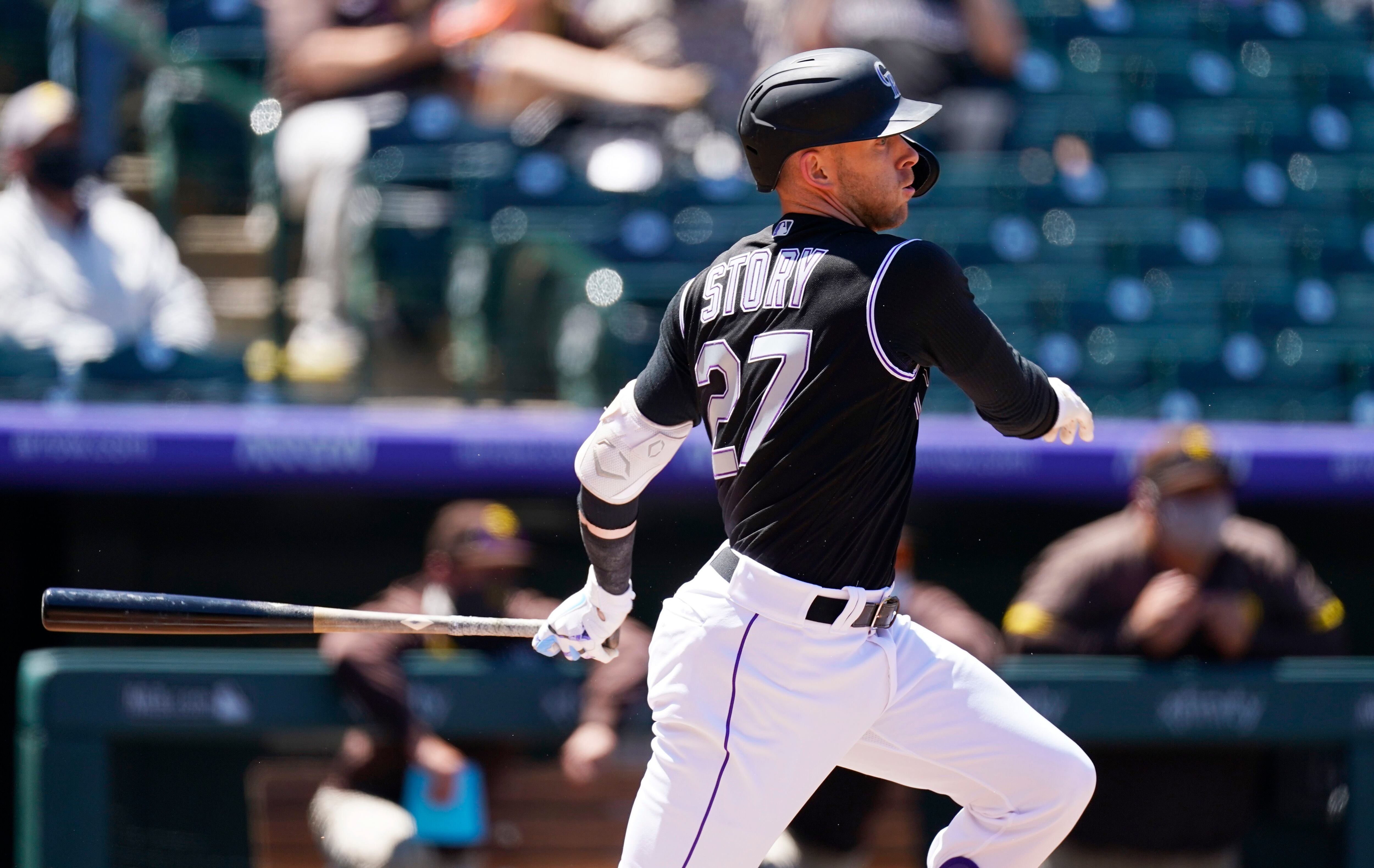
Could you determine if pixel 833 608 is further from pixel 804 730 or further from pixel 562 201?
pixel 562 201

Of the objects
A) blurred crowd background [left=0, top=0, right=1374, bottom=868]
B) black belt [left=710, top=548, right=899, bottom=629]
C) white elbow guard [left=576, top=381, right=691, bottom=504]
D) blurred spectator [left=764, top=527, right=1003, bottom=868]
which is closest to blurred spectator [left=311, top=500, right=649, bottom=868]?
blurred crowd background [left=0, top=0, right=1374, bottom=868]

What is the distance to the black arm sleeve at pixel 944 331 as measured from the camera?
234cm

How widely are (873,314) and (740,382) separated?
0.24 metres

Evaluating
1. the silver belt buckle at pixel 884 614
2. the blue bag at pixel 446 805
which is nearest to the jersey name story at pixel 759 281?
the silver belt buckle at pixel 884 614

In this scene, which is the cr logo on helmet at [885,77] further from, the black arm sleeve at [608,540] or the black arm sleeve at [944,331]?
the black arm sleeve at [608,540]

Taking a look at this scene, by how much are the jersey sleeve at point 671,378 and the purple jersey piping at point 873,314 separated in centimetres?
34

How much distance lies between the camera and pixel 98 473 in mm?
4539

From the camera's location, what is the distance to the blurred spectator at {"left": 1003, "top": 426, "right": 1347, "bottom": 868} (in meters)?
4.12

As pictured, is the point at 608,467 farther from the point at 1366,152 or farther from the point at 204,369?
the point at 1366,152

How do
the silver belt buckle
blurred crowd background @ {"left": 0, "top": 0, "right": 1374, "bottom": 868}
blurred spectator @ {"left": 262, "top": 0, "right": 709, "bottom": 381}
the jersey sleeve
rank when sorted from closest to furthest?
1. the silver belt buckle
2. the jersey sleeve
3. blurred crowd background @ {"left": 0, "top": 0, "right": 1374, "bottom": 868}
4. blurred spectator @ {"left": 262, "top": 0, "right": 709, "bottom": 381}

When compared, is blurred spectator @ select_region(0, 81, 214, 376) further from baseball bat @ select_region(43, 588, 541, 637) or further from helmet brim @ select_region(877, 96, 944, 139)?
helmet brim @ select_region(877, 96, 944, 139)

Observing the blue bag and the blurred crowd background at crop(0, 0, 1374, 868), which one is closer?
the blue bag

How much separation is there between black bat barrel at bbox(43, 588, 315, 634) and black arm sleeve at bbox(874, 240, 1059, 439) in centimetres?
119

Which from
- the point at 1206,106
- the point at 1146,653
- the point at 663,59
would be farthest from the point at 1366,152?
the point at 1146,653
